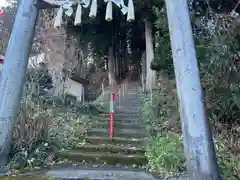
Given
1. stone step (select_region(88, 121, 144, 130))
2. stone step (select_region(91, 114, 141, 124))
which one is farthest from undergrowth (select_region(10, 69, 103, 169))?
stone step (select_region(91, 114, 141, 124))

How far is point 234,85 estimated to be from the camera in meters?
3.91

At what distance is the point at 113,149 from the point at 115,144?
1.16 feet

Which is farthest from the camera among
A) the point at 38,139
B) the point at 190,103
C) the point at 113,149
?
the point at 113,149

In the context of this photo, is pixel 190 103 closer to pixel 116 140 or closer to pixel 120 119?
pixel 116 140

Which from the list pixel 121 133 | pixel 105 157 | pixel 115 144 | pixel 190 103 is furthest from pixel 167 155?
pixel 121 133

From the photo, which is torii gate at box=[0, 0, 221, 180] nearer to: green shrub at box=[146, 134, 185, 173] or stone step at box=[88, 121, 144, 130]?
green shrub at box=[146, 134, 185, 173]

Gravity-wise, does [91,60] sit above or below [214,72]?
above

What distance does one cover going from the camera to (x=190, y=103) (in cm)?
309

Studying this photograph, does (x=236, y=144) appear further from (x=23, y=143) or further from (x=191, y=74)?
(x=23, y=143)

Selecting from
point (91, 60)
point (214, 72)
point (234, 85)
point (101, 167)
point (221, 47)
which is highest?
point (91, 60)

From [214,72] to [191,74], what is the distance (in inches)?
45.9

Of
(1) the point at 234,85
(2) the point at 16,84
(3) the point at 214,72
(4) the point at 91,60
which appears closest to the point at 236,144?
(1) the point at 234,85

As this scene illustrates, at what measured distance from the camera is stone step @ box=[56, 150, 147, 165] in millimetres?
3996

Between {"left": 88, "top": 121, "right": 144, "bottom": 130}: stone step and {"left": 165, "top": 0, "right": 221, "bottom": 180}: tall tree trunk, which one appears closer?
{"left": 165, "top": 0, "right": 221, "bottom": 180}: tall tree trunk
